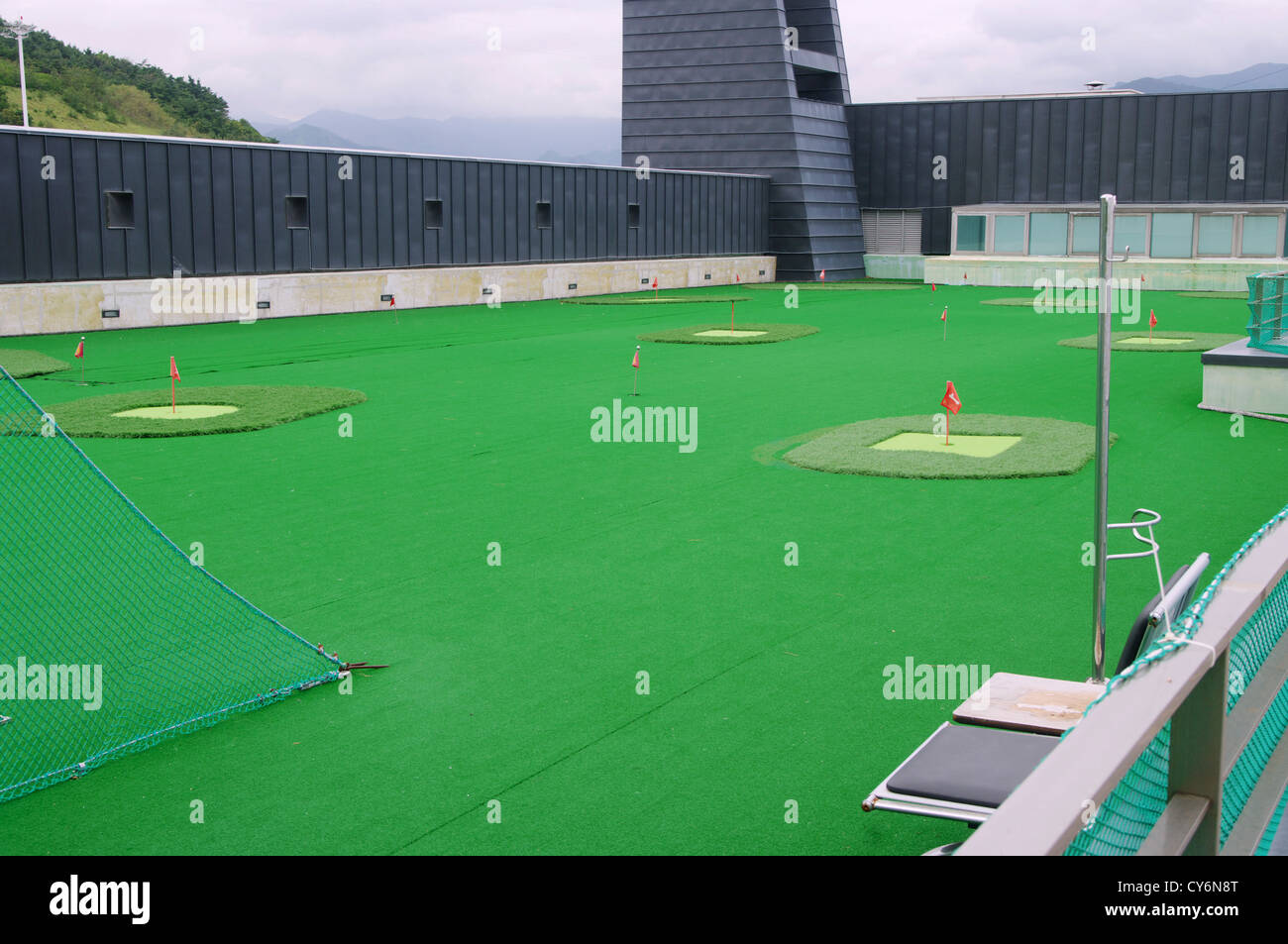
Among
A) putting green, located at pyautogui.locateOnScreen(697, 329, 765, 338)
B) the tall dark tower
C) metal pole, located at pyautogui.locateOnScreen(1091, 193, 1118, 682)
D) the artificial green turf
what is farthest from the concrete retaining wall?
metal pole, located at pyautogui.locateOnScreen(1091, 193, 1118, 682)

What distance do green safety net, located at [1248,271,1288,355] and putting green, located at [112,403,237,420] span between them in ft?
45.2

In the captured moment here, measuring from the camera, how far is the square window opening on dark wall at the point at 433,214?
3806 centimetres

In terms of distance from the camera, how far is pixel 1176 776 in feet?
11.4

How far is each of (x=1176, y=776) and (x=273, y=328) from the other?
2903 centimetres

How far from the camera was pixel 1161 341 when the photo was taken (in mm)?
27609

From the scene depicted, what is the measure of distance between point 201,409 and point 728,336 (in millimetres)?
13357

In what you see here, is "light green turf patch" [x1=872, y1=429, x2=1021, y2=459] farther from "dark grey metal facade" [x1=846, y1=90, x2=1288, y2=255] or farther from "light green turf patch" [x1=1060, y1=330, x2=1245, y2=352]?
"dark grey metal facade" [x1=846, y1=90, x2=1288, y2=255]

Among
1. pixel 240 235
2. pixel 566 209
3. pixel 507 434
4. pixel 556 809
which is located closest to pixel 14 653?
pixel 556 809

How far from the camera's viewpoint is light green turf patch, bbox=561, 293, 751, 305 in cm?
4025

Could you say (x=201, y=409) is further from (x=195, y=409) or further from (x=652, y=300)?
(x=652, y=300)

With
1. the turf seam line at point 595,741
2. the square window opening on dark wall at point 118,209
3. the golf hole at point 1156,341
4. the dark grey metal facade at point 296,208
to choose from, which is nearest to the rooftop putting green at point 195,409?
the dark grey metal facade at point 296,208

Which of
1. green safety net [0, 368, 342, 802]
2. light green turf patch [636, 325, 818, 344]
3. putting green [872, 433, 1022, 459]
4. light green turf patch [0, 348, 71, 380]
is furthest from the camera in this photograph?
light green turf patch [636, 325, 818, 344]

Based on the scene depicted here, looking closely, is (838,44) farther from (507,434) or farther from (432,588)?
(432,588)

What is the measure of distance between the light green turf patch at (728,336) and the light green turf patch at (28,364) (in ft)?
37.4
